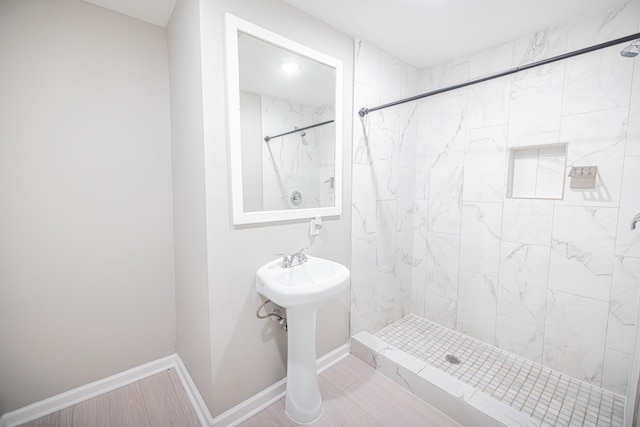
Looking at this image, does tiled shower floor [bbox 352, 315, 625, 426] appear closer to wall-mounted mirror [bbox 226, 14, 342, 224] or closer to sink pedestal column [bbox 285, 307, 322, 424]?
sink pedestal column [bbox 285, 307, 322, 424]

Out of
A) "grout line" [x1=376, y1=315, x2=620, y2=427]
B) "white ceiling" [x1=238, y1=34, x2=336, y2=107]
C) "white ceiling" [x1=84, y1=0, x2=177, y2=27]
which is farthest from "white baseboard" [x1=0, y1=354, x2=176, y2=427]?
"white ceiling" [x1=84, y1=0, x2=177, y2=27]

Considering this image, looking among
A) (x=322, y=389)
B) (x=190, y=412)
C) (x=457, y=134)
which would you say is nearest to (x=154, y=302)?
(x=190, y=412)

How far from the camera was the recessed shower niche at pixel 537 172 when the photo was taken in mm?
1860

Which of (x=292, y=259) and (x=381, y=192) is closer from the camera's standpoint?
(x=292, y=259)

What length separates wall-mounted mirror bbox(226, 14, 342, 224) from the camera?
1.44 m

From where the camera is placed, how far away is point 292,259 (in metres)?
1.61

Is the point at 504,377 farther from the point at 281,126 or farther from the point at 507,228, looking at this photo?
the point at 281,126

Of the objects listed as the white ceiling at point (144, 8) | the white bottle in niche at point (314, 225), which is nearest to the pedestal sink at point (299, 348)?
the white bottle in niche at point (314, 225)

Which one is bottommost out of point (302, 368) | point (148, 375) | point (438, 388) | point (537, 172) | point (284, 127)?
point (148, 375)

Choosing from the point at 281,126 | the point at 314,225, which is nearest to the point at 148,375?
the point at 314,225

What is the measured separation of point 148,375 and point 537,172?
320 cm

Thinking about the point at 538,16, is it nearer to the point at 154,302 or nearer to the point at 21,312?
the point at 154,302

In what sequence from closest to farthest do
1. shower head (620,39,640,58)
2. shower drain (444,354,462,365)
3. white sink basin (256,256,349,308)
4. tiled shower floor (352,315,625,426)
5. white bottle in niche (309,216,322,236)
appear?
shower head (620,39,640,58) < white sink basin (256,256,349,308) < tiled shower floor (352,315,625,426) < white bottle in niche (309,216,322,236) < shower drain (444,354,462,365)

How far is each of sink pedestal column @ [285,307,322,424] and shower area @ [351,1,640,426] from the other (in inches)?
25.0
